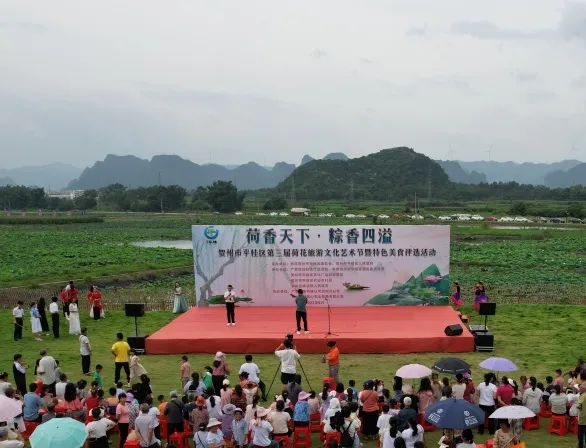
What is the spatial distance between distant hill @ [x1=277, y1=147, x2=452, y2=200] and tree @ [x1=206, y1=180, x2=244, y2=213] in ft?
118

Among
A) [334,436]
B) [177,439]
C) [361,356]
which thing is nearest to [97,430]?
[177,439]

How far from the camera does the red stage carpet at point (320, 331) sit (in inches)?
653

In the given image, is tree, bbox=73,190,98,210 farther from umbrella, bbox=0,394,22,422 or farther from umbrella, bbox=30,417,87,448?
umbrella, bbox=30,417,87,448

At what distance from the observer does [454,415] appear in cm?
884

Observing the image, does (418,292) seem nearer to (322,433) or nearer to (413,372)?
(413,372)

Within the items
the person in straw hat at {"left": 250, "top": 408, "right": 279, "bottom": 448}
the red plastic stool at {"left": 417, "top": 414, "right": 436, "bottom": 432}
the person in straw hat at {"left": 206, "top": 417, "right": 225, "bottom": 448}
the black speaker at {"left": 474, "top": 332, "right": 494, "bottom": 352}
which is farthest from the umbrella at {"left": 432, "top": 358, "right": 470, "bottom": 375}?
the black speaker at {"left": 474, "top": 332, "right": 494, "bottom": 352}

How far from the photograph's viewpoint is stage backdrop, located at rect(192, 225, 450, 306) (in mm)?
20656

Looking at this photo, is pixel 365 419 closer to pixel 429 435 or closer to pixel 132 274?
pixel 429 435

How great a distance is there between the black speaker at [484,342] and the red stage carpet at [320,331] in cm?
15

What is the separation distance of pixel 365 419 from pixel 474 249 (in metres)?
40.9

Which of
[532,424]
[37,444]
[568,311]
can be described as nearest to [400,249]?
[568,311]

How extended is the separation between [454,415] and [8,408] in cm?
651

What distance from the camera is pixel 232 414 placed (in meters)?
9.77

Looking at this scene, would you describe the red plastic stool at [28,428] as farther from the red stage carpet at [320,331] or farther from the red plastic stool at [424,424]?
the red plastic stool at [424,424]
